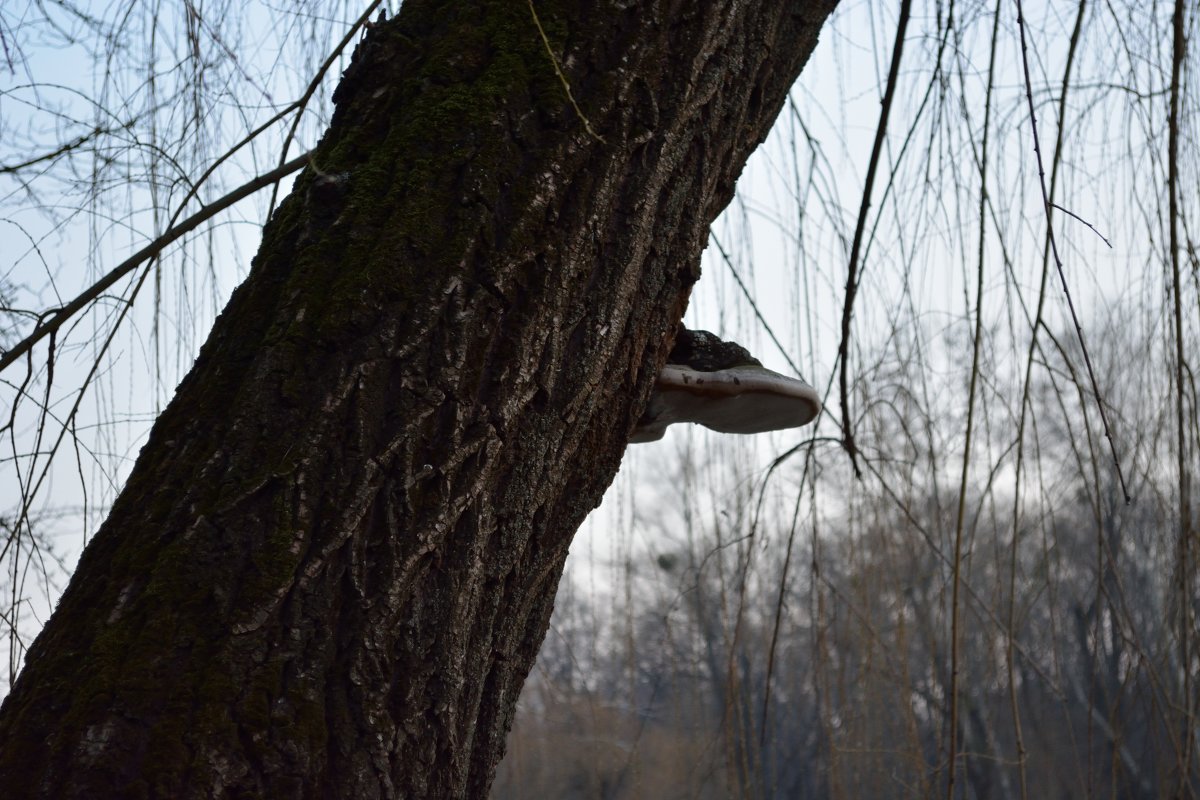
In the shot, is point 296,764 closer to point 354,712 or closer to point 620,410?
point 354,712

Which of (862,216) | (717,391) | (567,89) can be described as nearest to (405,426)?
(567,89)

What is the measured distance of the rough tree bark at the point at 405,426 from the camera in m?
0.59

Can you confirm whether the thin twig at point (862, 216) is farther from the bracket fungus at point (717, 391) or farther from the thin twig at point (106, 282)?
the thin twig at point (106, 282)

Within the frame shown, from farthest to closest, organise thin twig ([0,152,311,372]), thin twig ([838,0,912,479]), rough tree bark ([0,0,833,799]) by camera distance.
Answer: thin twig ([838,0,912,479])
thin twig ([0,152,311,372])
rough tree bark ([0,0,833,799])

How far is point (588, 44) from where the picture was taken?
0.80 meters

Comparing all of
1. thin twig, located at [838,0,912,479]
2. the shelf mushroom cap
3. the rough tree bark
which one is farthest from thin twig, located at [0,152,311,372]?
thin twig, located at [838,0,912,479]

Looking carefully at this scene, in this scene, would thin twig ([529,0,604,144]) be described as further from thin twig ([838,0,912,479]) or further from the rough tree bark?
thin twig ([838,0,912,479])

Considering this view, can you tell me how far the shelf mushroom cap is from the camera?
1048mm

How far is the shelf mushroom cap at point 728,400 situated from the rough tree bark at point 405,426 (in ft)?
0.73

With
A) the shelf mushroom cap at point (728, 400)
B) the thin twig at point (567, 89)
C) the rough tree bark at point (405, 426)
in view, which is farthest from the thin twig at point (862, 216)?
the thin twig at point (567, 89)

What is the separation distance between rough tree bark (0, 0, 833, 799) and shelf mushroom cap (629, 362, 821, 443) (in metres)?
0.22

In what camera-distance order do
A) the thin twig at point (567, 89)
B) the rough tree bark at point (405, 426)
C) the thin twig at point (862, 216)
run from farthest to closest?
1. the thin twig at point (862, 216)
2. the thin twig at point (567, 89)
3. the rough tree bark at point (405, 426)

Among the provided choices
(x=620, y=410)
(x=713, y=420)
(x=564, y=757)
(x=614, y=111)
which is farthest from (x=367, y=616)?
(x=564, y=757)

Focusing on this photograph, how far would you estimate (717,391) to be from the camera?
3.55 ft
